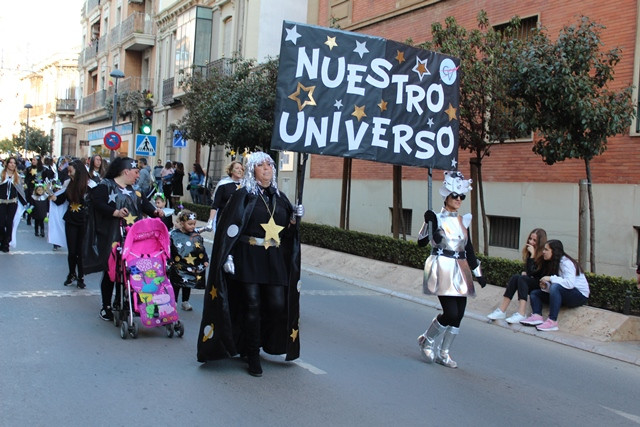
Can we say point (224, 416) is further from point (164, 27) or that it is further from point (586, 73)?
point (164, 27)

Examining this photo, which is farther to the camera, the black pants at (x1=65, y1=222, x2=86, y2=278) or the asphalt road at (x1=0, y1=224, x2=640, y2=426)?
the black pants at (x1=65, y1=222, x2=86, y2=278)

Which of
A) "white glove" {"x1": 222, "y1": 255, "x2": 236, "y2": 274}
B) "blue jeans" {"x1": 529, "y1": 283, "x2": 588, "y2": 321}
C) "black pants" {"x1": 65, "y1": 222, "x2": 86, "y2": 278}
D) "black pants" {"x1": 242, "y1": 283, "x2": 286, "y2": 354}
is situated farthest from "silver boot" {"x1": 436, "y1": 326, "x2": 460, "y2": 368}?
"black pants" {"x1": 65, "y1": 222, "x2": 86, "y2": 278}

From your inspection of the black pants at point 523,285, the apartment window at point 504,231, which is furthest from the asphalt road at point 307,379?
the apartment window at point 504,231

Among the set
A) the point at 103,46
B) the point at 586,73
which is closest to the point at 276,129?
the point at 586,73

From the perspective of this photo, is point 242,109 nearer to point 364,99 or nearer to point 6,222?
point 6,222

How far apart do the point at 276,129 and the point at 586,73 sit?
4956mm

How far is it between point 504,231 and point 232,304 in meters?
10.9

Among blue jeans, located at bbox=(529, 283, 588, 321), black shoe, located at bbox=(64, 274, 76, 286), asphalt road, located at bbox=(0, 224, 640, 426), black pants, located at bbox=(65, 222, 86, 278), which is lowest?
asphalt road, located at bbox=(0, 224, 640, 426)

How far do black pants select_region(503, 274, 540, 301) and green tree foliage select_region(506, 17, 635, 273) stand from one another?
2027 mm

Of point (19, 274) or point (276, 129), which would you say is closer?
point (276, 129)

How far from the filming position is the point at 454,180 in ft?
21.9

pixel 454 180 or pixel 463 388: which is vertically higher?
pixel 454 180

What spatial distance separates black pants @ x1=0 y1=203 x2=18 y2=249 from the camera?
44.6 ft

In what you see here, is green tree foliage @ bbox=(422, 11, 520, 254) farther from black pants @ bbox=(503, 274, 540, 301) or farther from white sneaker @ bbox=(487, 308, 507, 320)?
white sneaker @ bbox=(487, 308, 507, 320)
